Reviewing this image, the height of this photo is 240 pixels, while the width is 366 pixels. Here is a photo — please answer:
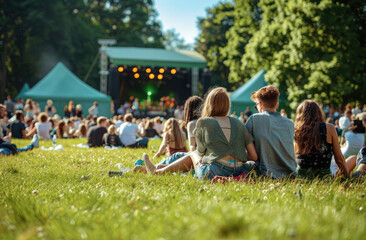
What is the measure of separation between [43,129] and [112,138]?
3754 millimetres

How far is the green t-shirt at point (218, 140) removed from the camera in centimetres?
468

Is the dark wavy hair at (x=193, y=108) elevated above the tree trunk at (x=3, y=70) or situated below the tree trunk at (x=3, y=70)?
below

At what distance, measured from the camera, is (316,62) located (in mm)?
22203

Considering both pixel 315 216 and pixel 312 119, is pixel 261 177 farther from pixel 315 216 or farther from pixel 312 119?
pixel 315 216

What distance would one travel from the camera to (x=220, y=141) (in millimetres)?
4680

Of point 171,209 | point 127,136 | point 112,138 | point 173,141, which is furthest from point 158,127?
point 171,209

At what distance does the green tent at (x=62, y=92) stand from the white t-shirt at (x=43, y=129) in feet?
38.4

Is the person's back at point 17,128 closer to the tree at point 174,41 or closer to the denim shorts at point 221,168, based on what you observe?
the denim shorts at point 221,168

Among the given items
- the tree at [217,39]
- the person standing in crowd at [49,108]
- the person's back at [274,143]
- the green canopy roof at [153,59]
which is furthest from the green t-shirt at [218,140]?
the tree at [217,39]

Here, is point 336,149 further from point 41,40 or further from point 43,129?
point 41,40

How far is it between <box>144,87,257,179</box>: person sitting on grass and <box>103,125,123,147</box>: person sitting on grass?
23.3ft

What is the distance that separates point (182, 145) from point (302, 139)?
3.30m

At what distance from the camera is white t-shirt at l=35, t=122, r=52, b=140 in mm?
13875

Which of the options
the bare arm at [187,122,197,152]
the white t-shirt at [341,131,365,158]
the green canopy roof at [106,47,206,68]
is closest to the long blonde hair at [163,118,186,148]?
the bare arm at [187,122,197,152]
